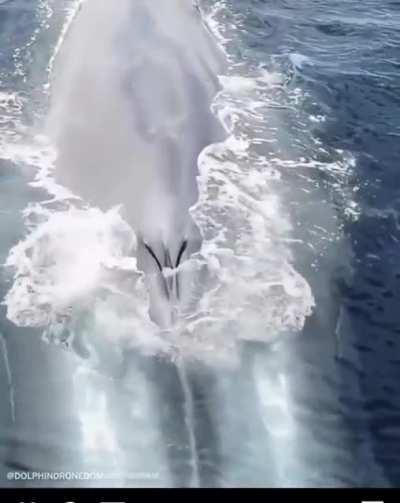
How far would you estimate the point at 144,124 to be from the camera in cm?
2245

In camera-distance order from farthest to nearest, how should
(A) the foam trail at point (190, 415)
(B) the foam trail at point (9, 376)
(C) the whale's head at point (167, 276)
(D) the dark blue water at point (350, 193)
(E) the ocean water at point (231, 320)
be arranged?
1. (C) the whale's head at point (167, 276)
2. (D) the dark blue water at point (350, 193)
3. (B) the foam trail at point (9, 376)
4. (E) the ocean water at point (231, 320)
5. (A) the foam trail at point (190, 415)

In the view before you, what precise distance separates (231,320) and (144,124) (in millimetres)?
8467

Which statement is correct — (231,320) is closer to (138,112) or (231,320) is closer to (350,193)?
(350,193)

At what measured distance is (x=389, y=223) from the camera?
21.5 meters

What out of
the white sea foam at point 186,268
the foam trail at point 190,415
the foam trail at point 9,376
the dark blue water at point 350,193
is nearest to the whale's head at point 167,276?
the white sea foam at point 186,268

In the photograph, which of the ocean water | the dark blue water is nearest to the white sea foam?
the ocean water

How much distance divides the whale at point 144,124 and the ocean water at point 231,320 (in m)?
0.64

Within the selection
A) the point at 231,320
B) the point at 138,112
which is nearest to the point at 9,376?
the point at 231,320

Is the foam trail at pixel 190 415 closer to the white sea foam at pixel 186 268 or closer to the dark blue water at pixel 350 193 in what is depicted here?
the white sea foam at pixel 186 268

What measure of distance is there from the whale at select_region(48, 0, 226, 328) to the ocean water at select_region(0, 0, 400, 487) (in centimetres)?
64

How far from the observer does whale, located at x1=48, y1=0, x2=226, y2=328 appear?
18766mm

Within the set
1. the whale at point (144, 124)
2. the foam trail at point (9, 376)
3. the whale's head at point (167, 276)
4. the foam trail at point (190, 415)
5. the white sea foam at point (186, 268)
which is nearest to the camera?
the foam trail at point (190, 415)

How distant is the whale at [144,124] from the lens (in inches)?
739

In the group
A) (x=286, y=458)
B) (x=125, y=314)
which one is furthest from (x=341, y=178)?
(x=286, y=458)
